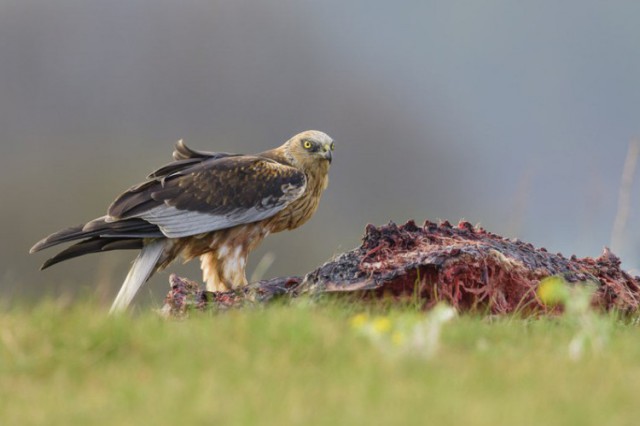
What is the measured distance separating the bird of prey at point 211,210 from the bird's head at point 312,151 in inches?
0.4

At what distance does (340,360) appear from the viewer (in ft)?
17.3

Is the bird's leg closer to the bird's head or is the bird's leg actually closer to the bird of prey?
the bird of prey

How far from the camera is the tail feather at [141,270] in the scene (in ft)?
33.6

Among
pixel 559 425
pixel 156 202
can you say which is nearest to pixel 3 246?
pixel 156 202

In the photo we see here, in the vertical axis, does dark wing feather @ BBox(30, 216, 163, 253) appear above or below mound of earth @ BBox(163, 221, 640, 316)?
below

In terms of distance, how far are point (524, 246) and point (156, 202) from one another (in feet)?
12.7

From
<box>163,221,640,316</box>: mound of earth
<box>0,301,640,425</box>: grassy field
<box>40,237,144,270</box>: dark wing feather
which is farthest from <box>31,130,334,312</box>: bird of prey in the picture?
<box>0,301,640,425</box>: grassy field

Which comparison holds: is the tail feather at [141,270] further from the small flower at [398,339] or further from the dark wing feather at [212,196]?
the small flower at [398,339]

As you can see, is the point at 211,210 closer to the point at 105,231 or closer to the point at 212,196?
the point at 212,196

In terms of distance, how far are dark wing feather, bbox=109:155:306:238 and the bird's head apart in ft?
0.83

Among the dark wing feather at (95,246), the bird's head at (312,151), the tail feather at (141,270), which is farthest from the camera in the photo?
the bird's head at (312,151)

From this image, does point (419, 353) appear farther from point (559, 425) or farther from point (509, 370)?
point (559, 425)

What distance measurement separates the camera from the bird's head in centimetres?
1141

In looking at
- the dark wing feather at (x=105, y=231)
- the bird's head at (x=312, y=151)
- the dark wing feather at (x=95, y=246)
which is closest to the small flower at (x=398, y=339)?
the dark wing feather at (x=105, y=231)
